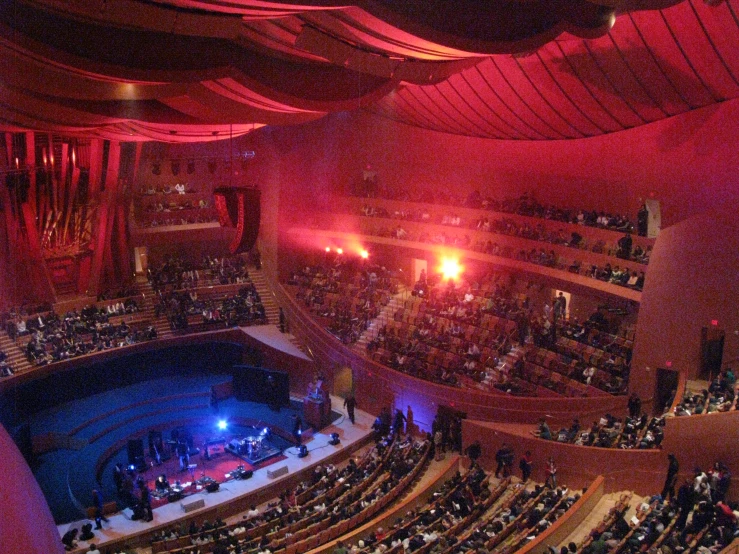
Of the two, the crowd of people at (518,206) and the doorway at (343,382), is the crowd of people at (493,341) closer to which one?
the doorway at (343,382)

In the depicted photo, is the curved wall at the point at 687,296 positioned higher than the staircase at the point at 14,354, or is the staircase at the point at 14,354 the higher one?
the curved wall at the point at 687,296

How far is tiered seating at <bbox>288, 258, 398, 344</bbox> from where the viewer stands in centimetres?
2289

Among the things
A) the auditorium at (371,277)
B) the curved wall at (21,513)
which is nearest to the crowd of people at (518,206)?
the auditorium at (371,277)

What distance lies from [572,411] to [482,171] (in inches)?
369

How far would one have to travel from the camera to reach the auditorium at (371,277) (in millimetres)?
10320

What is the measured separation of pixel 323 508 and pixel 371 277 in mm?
10130

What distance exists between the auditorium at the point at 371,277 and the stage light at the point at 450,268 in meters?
0.12

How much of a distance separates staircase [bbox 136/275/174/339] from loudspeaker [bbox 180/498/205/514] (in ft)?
26.6

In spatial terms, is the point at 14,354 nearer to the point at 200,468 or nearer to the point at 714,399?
the point at 200,468

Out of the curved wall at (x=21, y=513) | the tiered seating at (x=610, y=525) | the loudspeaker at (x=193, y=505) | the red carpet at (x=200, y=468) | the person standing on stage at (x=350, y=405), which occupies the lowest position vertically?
the red carpet at (x=200, y=468)

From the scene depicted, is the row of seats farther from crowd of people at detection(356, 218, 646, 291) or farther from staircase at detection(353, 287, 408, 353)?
staircase at detection(353, 287, 408, 353)

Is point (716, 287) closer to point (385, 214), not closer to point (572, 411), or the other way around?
point (572, 411)

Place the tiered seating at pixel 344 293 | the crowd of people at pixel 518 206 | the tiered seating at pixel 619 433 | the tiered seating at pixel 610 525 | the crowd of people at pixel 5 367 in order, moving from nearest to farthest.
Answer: the tiered seating at pixel 610 525, the tiered seating at pixel 619 433, the crowd of people at pixel 518 206, the crowd of people at pixel 5 367, the tiered seating at pixel 344 293

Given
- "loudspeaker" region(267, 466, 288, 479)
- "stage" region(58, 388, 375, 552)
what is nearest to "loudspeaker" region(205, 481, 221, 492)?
"stage" region(58, 388, 375, 552)
